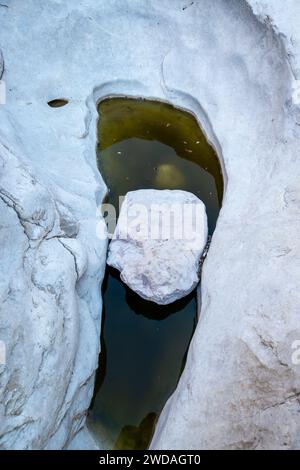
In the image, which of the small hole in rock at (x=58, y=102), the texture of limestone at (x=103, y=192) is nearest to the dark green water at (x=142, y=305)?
the texture of limestone at (x=103, y=192)

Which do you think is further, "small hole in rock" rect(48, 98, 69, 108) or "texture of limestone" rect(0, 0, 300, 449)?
"small hole in rock" rect(48, 98, 69, 108)

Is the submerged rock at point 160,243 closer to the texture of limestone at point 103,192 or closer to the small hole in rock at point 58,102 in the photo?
the texture of limestone at point 103,192

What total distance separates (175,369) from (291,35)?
351cm

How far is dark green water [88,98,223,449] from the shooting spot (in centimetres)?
373

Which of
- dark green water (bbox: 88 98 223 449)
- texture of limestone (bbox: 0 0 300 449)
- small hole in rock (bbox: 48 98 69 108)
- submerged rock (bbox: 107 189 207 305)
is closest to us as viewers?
texture of limestone (bbox: 0 0 300 449)

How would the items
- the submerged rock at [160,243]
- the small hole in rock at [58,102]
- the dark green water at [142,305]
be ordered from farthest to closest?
the small hole in rock at [58,102] → the submerged rock at [160,243] → the dark green water at [142,305]

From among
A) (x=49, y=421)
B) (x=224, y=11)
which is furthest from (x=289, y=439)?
(x=224, y=11)

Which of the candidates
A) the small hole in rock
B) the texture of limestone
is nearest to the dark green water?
the texture of limestone

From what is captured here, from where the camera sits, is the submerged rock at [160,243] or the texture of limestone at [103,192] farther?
the submerged rock at [160,243]

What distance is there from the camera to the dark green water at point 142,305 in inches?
147

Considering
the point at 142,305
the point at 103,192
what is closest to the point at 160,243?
the point at 142,305

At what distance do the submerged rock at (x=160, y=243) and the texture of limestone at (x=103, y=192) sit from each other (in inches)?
7.3

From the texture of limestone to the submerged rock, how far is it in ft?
0.61

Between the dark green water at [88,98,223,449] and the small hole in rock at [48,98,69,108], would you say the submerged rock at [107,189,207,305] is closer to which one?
the dark green water at [88,98,223,449]
